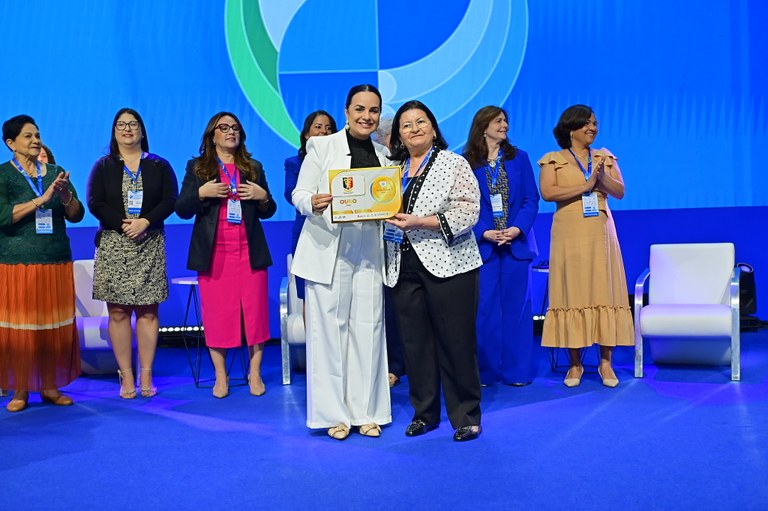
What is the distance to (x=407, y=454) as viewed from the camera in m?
3.59

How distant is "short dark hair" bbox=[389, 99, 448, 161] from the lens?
3.71m

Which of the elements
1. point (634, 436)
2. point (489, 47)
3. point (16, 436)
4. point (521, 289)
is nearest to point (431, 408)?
point (634, 436)

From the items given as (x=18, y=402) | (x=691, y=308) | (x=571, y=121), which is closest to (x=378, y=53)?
(x=571, y=121)

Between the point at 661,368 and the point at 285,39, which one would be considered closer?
the point at 661,368

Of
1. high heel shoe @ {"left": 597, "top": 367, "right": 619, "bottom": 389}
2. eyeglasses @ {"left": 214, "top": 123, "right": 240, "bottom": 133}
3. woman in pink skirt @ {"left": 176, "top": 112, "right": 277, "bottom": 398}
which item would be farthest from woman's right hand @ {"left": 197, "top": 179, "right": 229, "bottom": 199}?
high heel shoe @ {"left": 597, "top": 367, "right": 619, "bottom": 389}

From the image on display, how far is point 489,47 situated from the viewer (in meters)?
6.46

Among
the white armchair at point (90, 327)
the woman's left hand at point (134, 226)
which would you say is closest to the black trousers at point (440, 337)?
the woman's left hand at point (134, 226)

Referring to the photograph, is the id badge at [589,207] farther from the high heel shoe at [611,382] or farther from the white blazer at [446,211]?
the white blazer at [446,211]

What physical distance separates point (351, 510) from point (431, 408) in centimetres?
113

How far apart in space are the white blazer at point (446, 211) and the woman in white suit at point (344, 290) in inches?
11.4

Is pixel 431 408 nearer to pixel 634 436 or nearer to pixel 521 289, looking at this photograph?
pixel 634 436

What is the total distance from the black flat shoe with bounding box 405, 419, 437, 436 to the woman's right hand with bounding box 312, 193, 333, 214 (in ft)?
3.65

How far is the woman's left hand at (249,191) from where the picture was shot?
475 cm

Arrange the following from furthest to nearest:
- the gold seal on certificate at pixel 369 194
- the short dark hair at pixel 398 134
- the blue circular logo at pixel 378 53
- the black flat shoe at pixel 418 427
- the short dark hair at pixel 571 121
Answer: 1. the blue circular logo at pixel 378 53
2. the short dark hair at pixel 571 121
3. the black flat shoe at pixel 418 427
4. the short dark hair at pixel 398 134
5. the gold seal on certificate at pixel 369 194
